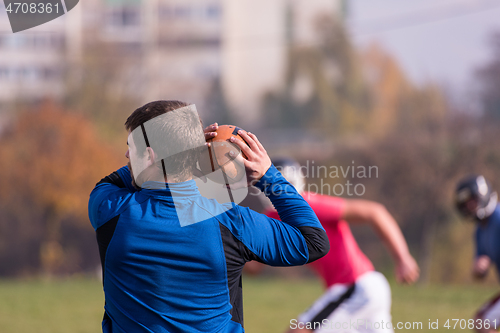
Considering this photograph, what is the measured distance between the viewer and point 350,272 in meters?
4.64

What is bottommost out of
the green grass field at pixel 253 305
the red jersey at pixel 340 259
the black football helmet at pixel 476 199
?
the green grass field at pixel 253 305

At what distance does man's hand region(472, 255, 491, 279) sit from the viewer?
23.1 ft

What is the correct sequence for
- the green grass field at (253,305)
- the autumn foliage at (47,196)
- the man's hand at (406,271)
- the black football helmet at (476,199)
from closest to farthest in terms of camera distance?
the man's hand at (406,271)
the black football helmet at (476,199)
the green grass field at (253,305)
the autumn foliage at (47,196)

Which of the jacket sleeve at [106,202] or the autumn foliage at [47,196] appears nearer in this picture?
the jacket sleeve at [106,202]

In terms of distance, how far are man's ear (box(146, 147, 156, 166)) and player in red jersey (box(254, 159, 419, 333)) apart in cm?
252

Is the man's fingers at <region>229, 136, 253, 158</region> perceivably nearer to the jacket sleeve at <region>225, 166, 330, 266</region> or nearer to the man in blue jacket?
the man in blue jacket

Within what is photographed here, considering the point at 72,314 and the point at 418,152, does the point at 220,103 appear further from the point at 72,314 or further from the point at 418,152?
the point at 72,314

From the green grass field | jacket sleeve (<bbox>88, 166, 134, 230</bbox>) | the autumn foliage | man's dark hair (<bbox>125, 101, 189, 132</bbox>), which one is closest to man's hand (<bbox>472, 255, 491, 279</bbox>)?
the green grass field

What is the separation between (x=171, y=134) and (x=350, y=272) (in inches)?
123

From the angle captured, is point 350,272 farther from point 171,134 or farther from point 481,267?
point 481,267

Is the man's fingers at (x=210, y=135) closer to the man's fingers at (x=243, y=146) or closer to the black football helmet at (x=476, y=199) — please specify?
the man's fingers at (x=243, y=146)

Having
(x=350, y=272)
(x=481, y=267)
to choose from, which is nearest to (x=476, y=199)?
(x=481, y=267)

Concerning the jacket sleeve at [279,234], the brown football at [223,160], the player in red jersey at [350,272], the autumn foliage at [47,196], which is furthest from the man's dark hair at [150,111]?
the autumn foliage at [47,196]

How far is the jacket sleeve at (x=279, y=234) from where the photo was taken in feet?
6.65
